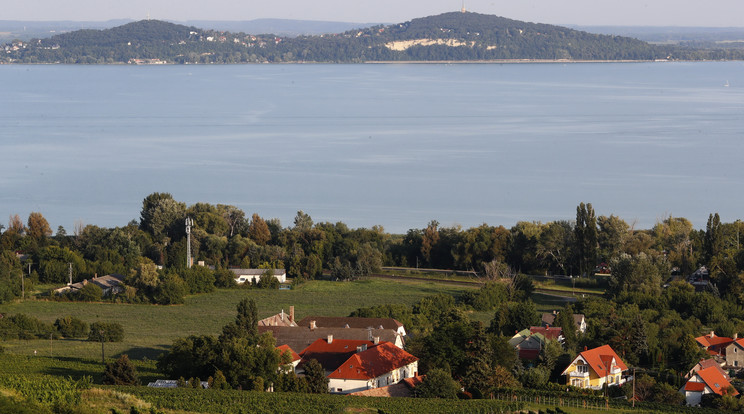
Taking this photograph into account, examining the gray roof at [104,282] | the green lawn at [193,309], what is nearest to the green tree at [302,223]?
the green lawn at [193,309]

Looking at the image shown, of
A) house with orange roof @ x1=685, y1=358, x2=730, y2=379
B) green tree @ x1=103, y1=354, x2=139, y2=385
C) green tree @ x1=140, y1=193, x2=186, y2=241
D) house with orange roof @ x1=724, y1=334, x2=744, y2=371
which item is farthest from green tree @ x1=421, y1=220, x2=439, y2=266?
green tree @ x1=103, y1=354, x2=139, y2=385

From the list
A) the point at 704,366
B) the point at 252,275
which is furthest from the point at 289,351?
the point at 252,275

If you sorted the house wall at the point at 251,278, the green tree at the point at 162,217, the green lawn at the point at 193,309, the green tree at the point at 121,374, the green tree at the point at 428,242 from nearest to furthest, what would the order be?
the green tree at the point at 121,374 → the green lawn at the point at 193,309 → the house wall at the point at 251,278 → the green tree at the point at 428,242 → the green tree at the point at 162,217

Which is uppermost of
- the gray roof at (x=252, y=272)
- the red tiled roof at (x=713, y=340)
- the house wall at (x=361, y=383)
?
the house wall at (x=361, y=383)

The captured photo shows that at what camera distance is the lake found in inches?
2290

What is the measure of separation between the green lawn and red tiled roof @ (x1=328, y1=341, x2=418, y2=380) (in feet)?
21.2

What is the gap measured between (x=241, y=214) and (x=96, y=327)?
18707 mm

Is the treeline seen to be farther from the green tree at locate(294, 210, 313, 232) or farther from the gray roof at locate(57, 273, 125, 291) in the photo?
the gray roof at locate(57, 273, 125, 291)

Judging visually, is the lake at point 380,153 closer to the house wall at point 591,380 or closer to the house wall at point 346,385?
the house wall at point 591,380

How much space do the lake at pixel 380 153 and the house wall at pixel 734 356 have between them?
26.1 metres

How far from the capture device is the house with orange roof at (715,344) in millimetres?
27578

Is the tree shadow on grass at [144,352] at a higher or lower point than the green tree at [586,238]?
lower

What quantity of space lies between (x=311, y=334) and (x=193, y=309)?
8.94 m

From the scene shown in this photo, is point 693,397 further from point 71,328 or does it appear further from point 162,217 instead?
point 162,217
